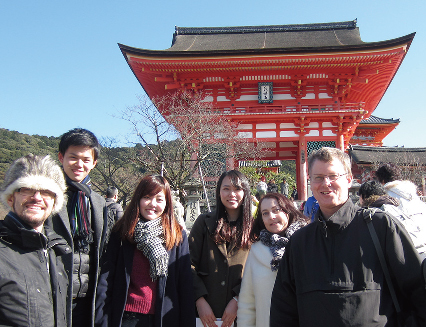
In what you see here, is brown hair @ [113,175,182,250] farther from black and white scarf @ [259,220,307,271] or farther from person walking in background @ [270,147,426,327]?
person walking in background @ [270,147,426,327]

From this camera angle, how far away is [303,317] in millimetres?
1491

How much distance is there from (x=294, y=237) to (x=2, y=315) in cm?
137

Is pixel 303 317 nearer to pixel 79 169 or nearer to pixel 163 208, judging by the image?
pixel 163 208

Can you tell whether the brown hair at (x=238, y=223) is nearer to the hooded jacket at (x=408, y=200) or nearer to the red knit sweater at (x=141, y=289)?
the red knit sweater at (x=141, y=289)

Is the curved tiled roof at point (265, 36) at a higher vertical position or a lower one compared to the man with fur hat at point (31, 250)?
higher

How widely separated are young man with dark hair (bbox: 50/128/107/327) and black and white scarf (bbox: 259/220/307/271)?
1067mm

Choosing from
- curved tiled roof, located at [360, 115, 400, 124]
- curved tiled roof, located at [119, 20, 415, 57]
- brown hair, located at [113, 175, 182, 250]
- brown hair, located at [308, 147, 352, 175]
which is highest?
curved tiled roof, located at [119, 20, 415, 57]

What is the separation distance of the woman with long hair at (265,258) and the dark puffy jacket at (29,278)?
108 cm

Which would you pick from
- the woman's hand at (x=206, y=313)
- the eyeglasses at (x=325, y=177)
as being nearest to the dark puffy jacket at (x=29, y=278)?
the woman's hand at (x=206, y=313)

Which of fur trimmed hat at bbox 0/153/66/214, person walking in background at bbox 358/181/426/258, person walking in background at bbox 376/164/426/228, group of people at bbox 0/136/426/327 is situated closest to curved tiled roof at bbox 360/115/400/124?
person walking in background at bbox 358/181/426/258

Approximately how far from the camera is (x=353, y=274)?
1402mm

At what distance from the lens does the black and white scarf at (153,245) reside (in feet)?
6.72

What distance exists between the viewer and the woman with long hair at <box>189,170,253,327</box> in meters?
2.23

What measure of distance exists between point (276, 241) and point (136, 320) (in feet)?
3.29
